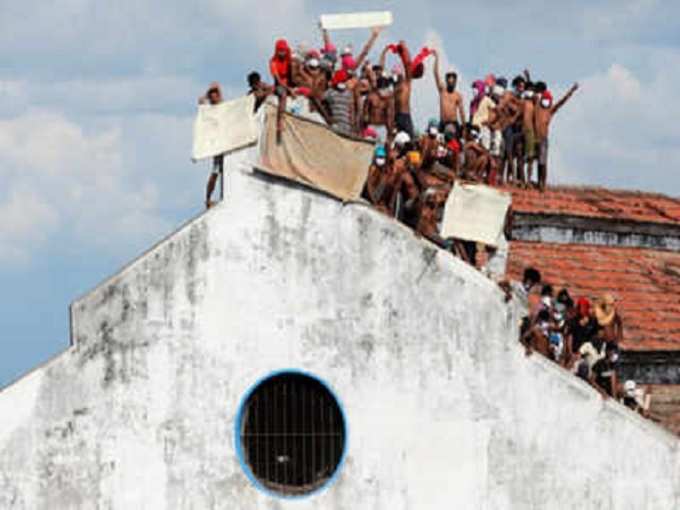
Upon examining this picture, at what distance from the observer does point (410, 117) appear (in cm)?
2778

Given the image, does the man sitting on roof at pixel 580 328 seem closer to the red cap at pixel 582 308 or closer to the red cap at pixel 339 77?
the red cap at pixel 582 308

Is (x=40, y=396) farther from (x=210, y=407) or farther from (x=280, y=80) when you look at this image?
(x=280, y=80)

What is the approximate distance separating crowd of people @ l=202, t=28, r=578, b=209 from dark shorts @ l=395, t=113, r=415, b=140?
0.02 meters

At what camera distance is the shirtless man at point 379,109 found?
27.1 m

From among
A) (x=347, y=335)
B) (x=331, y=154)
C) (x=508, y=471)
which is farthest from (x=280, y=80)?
(x=508, y=471)

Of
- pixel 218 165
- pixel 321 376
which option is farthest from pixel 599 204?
pixel 321 376

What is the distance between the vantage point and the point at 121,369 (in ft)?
68.9

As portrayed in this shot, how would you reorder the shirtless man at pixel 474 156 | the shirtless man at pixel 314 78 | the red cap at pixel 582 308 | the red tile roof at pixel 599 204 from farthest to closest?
the red tile roof at pixel 599 204, the shirtless man at pixel 474 156, the shirtless man at pixel 314 78, the red cap at pixel 582 308

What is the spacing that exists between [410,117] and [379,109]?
2.60ft

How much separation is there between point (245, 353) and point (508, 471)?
353 cm

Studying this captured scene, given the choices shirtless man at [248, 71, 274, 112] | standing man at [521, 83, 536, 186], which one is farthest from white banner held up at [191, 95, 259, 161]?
standing man at [521, 83, 536, 186]

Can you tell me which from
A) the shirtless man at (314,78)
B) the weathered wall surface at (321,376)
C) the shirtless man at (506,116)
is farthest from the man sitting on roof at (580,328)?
the shirtless man at (506,116)

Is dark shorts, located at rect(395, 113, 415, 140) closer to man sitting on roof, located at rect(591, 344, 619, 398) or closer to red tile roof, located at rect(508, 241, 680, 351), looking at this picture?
red tile roof, located at rect(508, 241, 680, 351)

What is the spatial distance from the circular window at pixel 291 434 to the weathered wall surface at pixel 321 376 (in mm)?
168
